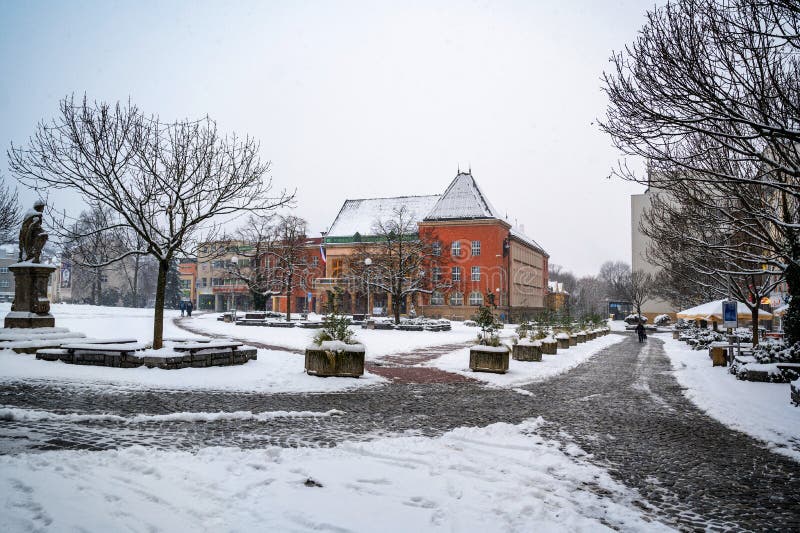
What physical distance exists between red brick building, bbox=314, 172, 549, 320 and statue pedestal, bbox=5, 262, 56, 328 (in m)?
39.6

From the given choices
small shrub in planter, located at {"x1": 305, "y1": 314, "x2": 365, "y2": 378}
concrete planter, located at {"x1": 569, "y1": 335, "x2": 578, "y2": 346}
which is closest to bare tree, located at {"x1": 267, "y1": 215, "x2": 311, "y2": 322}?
concrete planter, located at {"x1": 569, "y1": 335, "x2": 578, "y2": 346}

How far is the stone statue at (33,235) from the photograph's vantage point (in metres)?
16.7

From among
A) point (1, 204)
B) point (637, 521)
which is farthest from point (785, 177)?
point (1, 204)

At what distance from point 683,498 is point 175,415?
665 cm

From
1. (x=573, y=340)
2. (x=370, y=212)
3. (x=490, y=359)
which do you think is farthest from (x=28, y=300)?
(x=370, y=212)

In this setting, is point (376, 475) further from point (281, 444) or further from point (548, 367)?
point (548, 367)

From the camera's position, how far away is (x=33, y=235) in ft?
54.9

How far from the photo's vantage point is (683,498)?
5.15 m

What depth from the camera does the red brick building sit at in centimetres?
5978

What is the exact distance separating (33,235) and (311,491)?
1637cm

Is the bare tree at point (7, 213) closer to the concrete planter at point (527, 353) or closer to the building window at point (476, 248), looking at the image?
the concrete planter at point (527, 353)

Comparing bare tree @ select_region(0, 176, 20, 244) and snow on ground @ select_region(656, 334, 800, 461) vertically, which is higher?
bare tree @ select_region(0, 176, 20, 244)

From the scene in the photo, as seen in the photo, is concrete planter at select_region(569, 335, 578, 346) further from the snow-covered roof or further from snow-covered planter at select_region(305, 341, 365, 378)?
the snow-covered roof

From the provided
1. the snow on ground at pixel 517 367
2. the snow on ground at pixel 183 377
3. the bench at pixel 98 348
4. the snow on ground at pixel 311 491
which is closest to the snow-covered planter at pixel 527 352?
the snow on ground at pixel 517 367
